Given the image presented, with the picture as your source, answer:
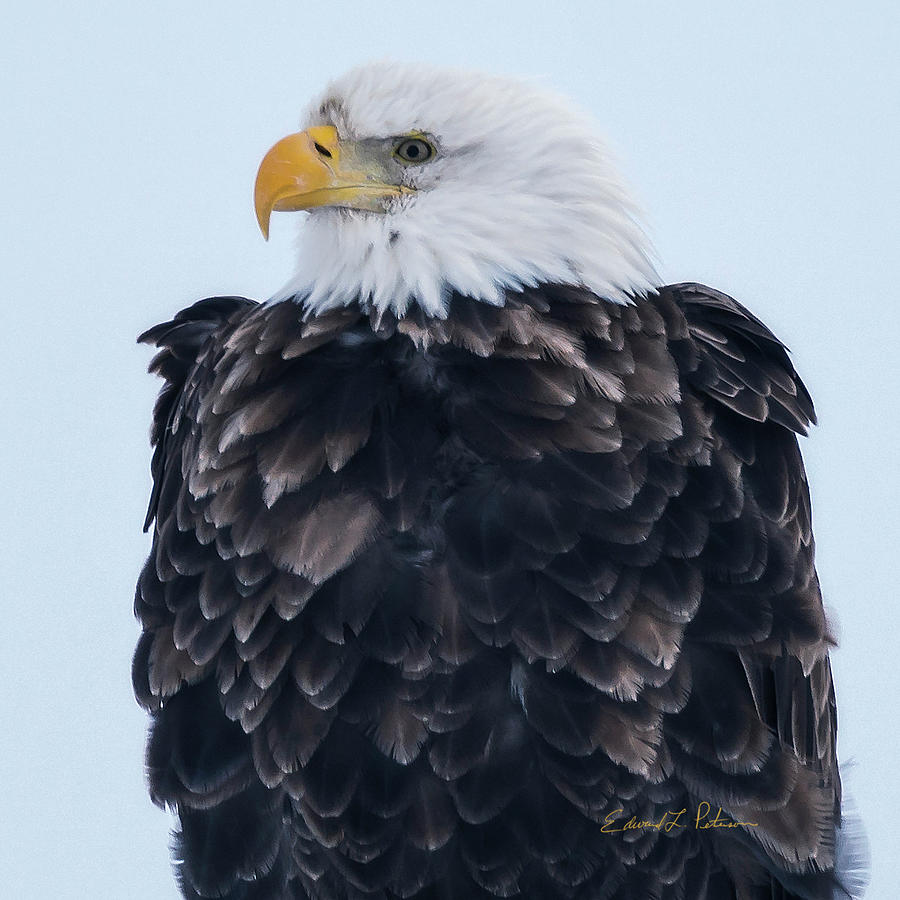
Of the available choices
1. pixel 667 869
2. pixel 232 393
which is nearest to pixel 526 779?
pixel 667 869

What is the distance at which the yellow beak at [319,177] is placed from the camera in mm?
3416

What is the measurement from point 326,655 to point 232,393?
2.29ft

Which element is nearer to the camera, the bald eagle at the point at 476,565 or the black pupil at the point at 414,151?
the bald eagle at the point at 476,565

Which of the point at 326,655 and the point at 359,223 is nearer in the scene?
the point at 326,655

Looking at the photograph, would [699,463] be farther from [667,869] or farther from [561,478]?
[667,869]

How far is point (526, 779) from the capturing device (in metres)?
3.18

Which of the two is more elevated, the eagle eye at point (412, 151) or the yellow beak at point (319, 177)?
the eagle eye at point (412, 151)

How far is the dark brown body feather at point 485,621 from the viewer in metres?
3.18

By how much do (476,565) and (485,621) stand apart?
0.42ft
